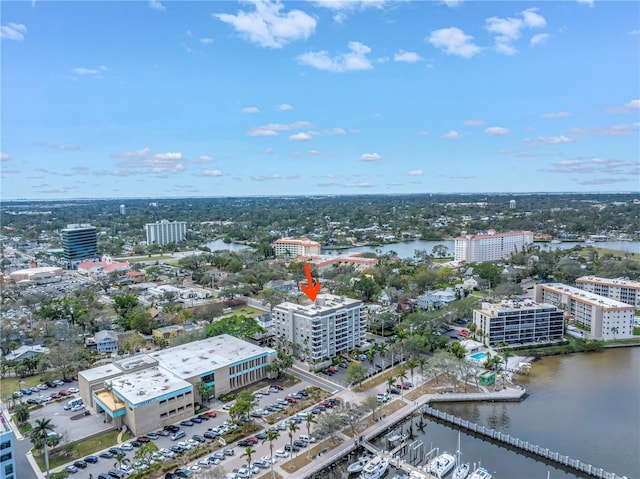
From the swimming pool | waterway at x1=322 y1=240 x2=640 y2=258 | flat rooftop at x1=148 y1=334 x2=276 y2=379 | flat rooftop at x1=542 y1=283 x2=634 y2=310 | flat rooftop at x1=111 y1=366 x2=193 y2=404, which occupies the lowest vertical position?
the swimming pool

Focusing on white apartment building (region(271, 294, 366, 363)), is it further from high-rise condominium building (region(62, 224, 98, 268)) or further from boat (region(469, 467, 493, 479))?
high-rise condominium building (region(62, 224, 98, 268))

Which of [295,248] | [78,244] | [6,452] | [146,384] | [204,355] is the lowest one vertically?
[146,384]

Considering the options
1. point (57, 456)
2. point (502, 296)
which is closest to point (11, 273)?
point (57, 456)

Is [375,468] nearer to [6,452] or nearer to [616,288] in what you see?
[6,452]

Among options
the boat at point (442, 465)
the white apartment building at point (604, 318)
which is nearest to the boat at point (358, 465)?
the boat at point (442, 465)

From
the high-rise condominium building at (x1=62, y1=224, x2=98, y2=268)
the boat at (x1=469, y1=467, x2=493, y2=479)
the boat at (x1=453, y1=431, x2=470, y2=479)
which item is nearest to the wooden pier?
the boat at (x1=469, y1=467, x2=493, y2=479)

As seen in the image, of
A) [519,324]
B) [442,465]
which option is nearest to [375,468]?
[442,465]

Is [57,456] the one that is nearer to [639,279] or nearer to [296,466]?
[296,466]
